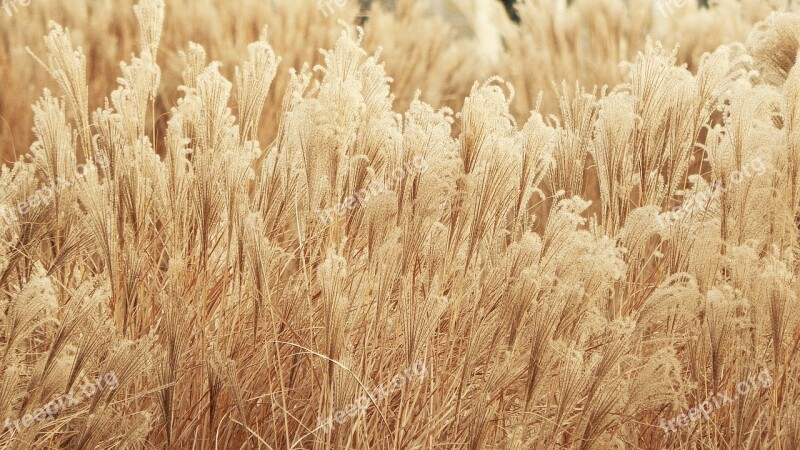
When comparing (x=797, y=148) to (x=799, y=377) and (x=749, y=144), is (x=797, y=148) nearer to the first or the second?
(x=749, y=144)

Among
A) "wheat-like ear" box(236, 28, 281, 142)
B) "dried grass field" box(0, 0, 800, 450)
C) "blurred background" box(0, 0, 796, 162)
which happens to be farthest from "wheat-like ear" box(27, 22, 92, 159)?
"blurred background" box(0, 0, 796, 162)

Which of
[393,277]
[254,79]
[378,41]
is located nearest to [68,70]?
[254,79]

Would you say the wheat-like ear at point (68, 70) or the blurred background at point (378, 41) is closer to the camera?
the wheat-like ear at point (68, 70)

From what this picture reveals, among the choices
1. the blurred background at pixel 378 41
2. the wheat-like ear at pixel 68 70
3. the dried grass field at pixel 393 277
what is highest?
the blurred background at pixel 378 41

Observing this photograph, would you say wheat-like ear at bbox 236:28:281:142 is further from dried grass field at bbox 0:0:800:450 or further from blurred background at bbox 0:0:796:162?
blurred background at bbox 0:0:796:162

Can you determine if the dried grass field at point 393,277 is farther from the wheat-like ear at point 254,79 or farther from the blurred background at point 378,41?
the blurred background at point 378,41

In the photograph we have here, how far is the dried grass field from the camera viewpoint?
181 centimetres

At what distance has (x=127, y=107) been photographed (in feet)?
7.13

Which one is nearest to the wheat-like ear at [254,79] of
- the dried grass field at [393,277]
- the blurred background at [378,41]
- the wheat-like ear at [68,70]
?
the dried grass field at [393,277]

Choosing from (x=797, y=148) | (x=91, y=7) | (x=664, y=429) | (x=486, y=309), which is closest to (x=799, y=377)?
(x=664, y=429)

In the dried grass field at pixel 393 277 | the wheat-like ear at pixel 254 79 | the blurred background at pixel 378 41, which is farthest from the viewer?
the blurred background at pixel 378 41

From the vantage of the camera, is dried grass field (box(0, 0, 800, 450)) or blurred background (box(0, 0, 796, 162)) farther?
blurred background (box(0, 0, 796, 162))

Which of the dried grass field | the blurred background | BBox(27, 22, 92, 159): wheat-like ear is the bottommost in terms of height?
the dried grass field

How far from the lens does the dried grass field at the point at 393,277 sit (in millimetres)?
1806
